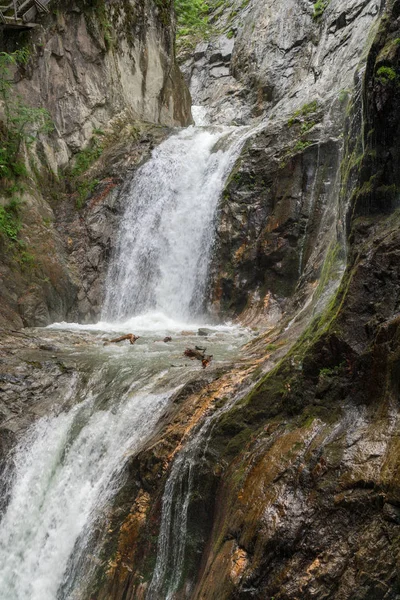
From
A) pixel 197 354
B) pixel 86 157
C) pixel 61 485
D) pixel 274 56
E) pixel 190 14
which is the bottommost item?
pixel 61 485

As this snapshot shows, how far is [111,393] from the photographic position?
7.75 metres

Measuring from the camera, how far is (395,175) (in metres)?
5.12

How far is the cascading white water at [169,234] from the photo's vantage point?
14250mm

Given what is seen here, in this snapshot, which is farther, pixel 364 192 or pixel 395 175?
pixel 364 192

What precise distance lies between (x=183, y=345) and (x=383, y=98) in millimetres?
6128

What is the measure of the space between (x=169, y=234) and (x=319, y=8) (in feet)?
48.7

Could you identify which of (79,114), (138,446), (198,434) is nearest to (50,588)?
(138,446)

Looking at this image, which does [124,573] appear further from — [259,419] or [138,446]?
[259,419]

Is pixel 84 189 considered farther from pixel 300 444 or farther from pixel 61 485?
pixel 300 444

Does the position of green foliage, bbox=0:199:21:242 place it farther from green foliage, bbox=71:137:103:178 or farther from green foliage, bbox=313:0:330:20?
green foliage, bbox=313:0:330:20

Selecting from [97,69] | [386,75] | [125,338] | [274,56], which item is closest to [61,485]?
[125,338]

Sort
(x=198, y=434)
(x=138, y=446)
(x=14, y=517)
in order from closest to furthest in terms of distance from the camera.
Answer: (x=198, y=434)
(x=138, y=446)
(x=14, y=517)

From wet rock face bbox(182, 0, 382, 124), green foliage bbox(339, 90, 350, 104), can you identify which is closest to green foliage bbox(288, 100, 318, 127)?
Result: green foliage bbox(339, 90, 350, 104)

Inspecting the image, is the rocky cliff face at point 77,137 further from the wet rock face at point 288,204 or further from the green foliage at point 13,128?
the wet rock face at point 288,204
